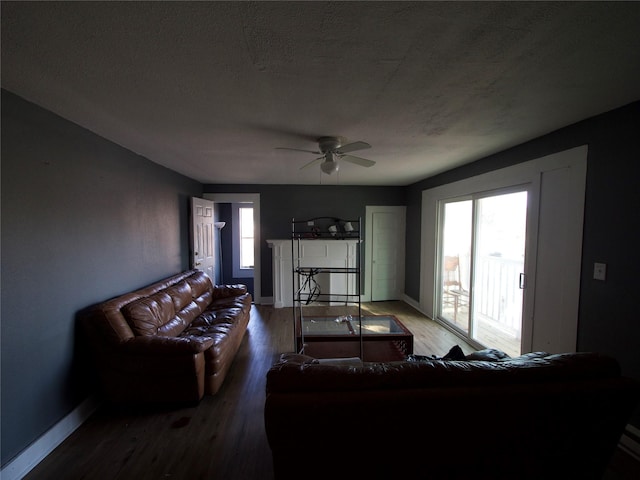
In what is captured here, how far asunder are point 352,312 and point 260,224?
248 cm

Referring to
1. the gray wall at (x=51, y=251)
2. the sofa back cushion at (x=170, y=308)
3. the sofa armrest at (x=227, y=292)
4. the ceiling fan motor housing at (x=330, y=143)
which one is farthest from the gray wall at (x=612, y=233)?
the gray wall at (x=51, y=251)

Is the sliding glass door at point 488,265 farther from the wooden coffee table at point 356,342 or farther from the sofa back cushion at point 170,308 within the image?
the sofa back cushion at point 170,308

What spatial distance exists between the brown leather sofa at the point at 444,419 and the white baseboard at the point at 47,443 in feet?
5.53

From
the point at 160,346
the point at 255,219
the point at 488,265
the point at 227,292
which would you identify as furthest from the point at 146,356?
the point at 488,265

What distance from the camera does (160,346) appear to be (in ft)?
6.83

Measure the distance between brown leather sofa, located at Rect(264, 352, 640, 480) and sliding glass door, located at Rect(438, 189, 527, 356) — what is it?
1.72 meters

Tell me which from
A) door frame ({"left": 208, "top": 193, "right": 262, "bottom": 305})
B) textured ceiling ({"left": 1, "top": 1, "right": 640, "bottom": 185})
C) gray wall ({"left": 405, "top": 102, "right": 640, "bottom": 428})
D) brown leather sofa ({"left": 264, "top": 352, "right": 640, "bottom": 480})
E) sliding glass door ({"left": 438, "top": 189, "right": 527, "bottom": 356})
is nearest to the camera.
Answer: textured ceiling ({"left": 1, "top": 1, "right": 640, "bottom": 185})

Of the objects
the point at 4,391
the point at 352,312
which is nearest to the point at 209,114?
the point at 4,391

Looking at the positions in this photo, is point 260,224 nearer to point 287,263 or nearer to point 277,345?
point 287,263

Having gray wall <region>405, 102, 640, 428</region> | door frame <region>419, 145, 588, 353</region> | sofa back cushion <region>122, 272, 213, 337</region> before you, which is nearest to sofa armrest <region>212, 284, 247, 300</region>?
sofa back cushion <region>122, 272, 213, 337</region>

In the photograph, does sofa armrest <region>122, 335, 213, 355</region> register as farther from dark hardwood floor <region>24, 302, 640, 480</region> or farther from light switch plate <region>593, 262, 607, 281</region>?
light switch plate <region>593, 262, 607, 281</region>

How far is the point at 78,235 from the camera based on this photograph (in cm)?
206

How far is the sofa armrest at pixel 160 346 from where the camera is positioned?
2.06 meters

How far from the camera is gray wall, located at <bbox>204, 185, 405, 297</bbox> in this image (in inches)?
203
